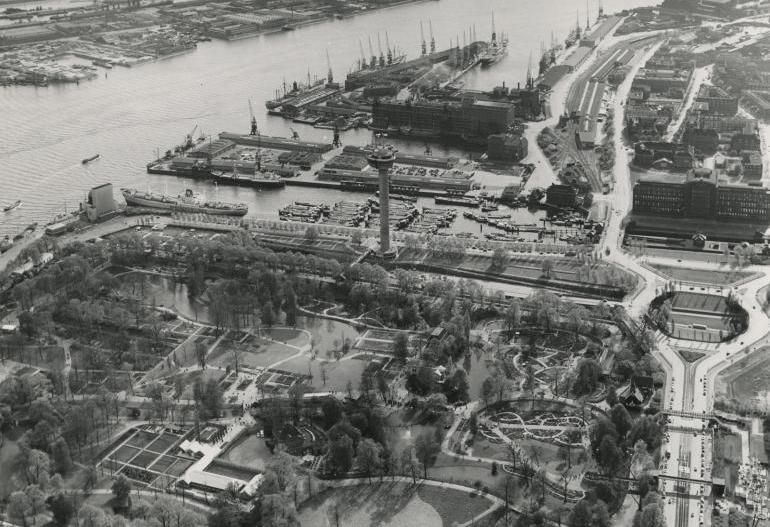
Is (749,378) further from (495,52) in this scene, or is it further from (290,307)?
(495,52)

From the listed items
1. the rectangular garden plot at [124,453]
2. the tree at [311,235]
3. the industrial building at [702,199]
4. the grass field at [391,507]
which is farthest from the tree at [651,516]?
the industrial building at [702,199]

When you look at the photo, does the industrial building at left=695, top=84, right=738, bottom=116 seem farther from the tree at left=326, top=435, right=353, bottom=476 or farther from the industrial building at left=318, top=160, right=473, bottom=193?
the tree at left=326, top=435, right=353, bottom=476

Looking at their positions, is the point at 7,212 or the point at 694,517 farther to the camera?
the point at 7,212

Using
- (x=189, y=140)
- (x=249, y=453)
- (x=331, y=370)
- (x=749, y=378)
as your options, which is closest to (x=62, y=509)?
(x=249, y=453)

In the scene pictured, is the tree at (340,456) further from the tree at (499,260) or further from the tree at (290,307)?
the tree at (499,260)

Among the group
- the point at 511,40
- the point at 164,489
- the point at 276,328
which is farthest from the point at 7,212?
the point at 511,40

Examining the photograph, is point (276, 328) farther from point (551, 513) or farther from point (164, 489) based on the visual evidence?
point (551, 513)

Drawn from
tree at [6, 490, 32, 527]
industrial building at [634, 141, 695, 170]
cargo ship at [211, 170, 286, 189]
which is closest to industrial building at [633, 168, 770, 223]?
industrial building at [634, 141, 695, 170]
